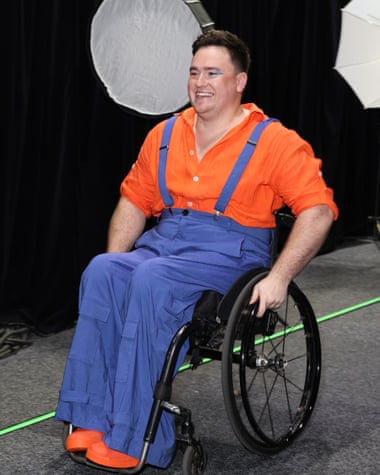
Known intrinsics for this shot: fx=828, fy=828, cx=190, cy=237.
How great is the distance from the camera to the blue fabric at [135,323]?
1.93m

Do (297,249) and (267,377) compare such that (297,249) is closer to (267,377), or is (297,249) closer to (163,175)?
(163,175)

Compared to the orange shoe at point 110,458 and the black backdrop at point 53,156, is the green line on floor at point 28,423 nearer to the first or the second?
the orange shoe at point 110,458

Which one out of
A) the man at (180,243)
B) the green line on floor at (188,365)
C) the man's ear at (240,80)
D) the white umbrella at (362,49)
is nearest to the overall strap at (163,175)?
the man at (180,243)

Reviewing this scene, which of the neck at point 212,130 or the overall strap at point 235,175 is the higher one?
the neck at point 212,130

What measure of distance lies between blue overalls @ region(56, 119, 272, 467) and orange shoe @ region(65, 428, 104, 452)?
0.02 meters

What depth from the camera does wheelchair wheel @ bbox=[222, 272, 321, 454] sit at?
1934 mm

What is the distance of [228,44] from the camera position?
2.20 m

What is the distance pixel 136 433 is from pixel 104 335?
0.84 ft

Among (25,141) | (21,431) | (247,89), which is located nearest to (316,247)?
(21,431)

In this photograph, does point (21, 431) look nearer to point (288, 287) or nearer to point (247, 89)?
point (288, 287)

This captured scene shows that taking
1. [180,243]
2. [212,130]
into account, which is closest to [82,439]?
[180,243]

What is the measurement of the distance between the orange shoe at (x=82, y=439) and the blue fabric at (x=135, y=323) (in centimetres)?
3

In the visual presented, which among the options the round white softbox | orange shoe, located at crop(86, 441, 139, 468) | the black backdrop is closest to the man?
orange shoe, located at crop(86, 441, 139, 468)

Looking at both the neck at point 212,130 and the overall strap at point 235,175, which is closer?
the overall strap at point 235,175
